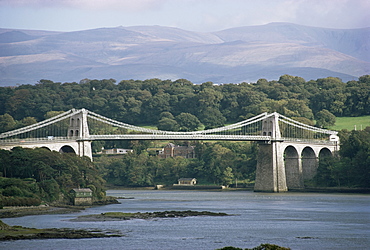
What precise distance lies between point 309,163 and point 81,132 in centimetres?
2582

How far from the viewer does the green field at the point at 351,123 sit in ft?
324

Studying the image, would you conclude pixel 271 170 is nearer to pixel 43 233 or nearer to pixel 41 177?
pixel 41 177

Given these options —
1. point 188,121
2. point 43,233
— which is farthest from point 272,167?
point 43,233

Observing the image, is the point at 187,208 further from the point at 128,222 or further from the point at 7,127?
the point at 7,127

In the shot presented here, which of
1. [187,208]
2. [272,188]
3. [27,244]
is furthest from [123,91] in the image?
[27,244]

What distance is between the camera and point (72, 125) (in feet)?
237

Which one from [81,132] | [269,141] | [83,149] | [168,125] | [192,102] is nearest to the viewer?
[83,149]

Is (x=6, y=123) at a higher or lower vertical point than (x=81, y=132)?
higher

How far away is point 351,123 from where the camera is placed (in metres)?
102

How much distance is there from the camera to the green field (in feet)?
324

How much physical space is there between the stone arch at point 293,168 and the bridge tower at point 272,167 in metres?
1.79

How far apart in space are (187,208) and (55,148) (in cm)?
1502

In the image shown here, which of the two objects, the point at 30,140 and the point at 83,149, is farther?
the point at 83,149

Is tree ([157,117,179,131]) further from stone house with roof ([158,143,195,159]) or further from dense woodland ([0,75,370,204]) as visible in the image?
stone house with roof ([158,143,195,159])
